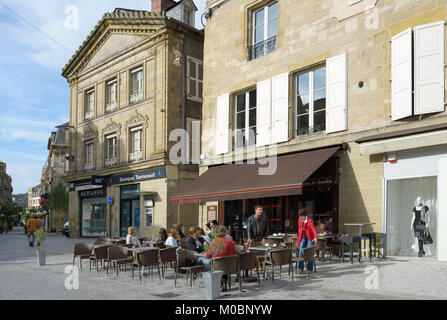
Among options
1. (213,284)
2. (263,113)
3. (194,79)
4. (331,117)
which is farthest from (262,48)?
(213,284)

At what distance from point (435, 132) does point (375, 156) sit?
5.98 feet

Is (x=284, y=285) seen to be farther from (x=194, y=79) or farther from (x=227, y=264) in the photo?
(x=194, y=79)

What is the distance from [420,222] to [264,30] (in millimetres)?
8047

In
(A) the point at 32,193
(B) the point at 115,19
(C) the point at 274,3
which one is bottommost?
(A) the point at 32,193

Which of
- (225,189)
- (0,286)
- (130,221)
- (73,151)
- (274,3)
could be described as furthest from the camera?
(73,151)

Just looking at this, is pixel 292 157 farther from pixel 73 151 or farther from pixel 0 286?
pixel 73 151

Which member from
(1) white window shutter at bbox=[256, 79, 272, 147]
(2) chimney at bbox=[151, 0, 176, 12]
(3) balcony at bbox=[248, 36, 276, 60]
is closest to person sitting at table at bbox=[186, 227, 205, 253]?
(1) white window shutter at bbox=[256, 79, 272, 147]

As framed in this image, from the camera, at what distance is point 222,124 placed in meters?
15.7

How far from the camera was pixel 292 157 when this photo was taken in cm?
1300

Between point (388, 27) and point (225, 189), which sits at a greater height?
point (388, 27)

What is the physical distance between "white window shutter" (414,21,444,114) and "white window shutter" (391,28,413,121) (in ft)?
0.44

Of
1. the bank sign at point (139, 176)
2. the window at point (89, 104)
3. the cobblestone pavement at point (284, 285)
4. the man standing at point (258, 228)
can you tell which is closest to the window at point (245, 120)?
the man standing at point (258, 228)

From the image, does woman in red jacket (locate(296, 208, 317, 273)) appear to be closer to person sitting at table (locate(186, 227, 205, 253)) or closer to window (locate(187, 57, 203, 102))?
person sitting at table (locate(186, 227, 205, 253))
